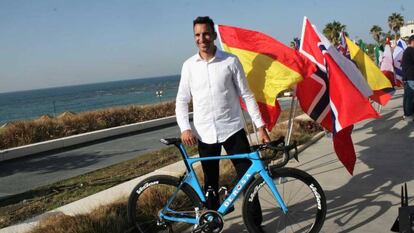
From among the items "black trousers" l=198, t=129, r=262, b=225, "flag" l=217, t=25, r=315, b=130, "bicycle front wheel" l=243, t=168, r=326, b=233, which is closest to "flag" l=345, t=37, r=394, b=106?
"flag" l=217, t=25, r=315, b=130

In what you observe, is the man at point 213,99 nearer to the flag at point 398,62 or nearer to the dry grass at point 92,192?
the dry grass at point 92,192

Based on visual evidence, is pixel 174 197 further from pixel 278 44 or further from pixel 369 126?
pixel 369 126

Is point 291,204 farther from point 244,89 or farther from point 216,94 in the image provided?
point 216,94

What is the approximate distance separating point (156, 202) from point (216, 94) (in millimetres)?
1418

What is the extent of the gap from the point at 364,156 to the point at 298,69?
278cm

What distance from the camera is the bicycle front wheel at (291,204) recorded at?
3812 millimetres

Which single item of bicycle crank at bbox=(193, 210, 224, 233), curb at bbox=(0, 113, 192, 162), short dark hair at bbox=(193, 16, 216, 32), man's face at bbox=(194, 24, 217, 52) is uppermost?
short dark hair at bbox=(193, 16, 216, 32)

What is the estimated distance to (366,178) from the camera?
239 inches

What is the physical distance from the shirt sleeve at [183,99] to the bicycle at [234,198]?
8.5 inches

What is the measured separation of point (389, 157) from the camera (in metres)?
7.21

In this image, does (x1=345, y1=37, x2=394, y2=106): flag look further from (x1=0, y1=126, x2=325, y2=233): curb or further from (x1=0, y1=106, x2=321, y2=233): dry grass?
(x1=0, y1=126, x2=325, y2=233): curb

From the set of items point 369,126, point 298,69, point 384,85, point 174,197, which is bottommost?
point 369,126

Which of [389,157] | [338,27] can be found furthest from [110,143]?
[338,27]

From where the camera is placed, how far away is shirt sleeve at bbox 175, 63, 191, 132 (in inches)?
157
